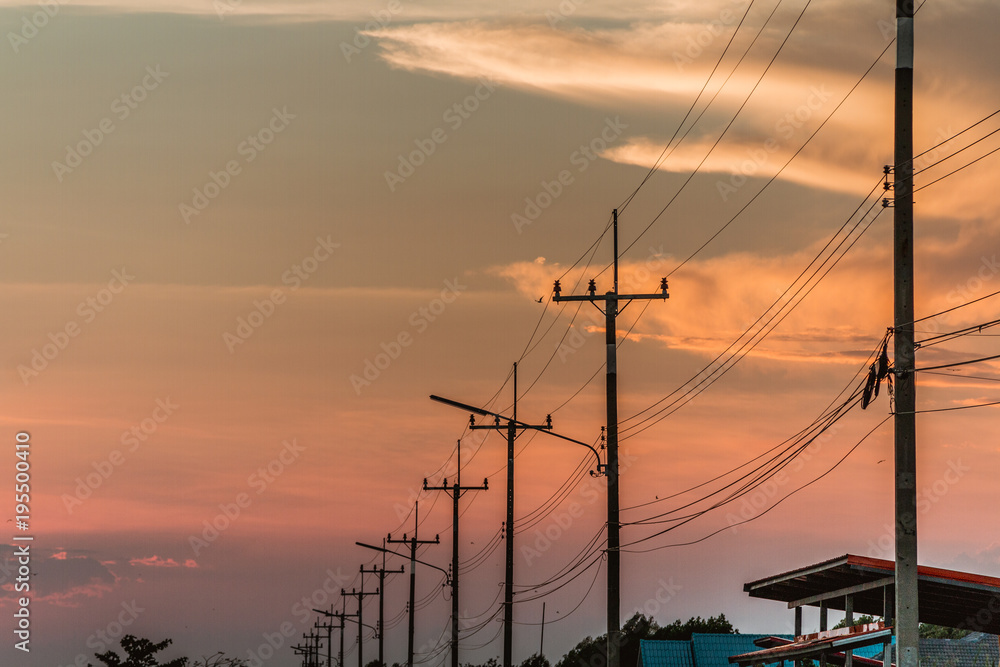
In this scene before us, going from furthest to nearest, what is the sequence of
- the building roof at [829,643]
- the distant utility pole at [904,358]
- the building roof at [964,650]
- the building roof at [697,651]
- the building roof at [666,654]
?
the building roof at [964,650], the building roof at [666,654], the building roof at [697,651], the building roof at [829,643], the distant utility pole at [904,358]

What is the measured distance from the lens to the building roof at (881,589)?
24.6m

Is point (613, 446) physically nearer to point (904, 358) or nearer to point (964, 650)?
point (904, 358)

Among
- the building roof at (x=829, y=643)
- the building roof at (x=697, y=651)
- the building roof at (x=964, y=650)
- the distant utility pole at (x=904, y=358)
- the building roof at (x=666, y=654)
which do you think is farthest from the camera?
the building roof at (x=964, y=650)

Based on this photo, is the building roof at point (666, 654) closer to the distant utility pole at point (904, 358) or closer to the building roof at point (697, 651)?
the building roof at point (697, 651)

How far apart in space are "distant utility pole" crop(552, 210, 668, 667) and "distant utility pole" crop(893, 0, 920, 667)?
37.0 feet

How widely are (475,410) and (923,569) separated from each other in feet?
45.9

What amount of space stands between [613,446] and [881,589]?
23.7 feet

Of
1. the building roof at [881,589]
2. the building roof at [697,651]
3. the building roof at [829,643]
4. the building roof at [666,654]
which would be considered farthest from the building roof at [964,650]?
the building roof at [829,643]

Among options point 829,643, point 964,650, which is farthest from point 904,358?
point 964,650

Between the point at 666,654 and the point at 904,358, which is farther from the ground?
the point at 904,358

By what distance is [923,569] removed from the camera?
81.0 ft

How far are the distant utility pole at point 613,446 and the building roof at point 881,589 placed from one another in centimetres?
436

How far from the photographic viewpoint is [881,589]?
95.2ft

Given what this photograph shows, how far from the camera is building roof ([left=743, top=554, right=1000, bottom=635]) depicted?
24578mm
